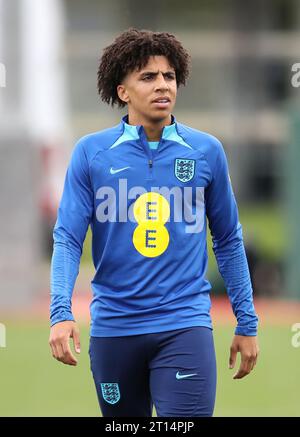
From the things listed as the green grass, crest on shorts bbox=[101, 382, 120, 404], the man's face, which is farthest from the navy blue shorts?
the green grass

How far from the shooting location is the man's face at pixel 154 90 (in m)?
5.30

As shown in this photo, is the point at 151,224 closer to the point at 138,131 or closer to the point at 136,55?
the point at 138,131

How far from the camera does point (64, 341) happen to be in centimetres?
498

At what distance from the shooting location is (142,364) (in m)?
5.25

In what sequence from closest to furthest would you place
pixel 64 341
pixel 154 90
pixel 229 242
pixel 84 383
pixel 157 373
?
1. pixel 64 341
2. pixel 157 373
3. pixel 154 90
4. pixel 229 242
5. pixel 84 383

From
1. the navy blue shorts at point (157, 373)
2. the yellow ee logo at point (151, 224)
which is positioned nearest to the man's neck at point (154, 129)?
the yellow ee logo at point (151, 224)

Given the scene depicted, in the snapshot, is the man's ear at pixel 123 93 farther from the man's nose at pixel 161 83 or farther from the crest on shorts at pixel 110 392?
the crest on shorts at pixel 110 392

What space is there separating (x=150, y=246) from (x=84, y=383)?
7.00 m

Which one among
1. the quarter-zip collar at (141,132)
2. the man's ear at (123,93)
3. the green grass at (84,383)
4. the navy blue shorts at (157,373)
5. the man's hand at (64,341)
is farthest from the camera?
the green grass at (84,383)

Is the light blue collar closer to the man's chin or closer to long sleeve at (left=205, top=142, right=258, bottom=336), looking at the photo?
the man's chin

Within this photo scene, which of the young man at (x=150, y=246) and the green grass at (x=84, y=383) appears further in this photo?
the green grass at (x=84, y=383)

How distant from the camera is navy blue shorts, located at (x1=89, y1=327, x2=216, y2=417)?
202 inches

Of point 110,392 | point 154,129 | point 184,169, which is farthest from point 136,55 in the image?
point 110,392

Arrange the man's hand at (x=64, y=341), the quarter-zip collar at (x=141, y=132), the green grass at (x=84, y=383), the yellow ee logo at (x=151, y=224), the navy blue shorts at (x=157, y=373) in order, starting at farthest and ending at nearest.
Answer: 1. the green grass at (x=84, y=383)
2. the quarter-zip collar at (x=141, y=132)
3. the yellow ee logo at (x=151, y=224)
4. the navy blue shorts at (x=157, y=373)
5. the man's hand at (x=64, y=341)
